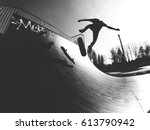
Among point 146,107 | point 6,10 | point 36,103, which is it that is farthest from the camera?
point 6,10

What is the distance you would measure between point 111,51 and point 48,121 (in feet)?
220

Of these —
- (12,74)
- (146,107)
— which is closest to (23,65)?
(12,74)

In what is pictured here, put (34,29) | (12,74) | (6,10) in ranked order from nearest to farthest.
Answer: (12,74) → (6,10) → (34,29)

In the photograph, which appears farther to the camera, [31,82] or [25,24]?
[25,24]

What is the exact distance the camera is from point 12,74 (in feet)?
9.41

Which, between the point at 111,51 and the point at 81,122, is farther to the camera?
the point at 111,51

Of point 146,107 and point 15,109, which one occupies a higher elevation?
point 15,109

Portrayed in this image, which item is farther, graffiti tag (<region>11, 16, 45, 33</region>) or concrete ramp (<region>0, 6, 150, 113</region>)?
graffiti tag (<region>11, 16, 45, 33</region>)

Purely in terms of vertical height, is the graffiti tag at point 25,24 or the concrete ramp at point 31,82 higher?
the graffiti tag at point 25,24

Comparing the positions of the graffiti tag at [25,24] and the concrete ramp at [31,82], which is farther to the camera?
the graffiti tag at [25,24]

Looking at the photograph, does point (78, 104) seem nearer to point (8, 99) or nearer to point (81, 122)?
point (81, 122)

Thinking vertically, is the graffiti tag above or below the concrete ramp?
above

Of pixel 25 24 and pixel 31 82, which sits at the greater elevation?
pixel 25 24

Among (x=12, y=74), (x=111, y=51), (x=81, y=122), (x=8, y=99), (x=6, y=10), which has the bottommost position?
(x=81, y=122)
